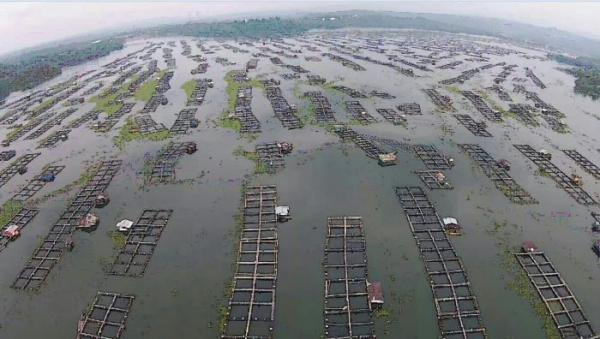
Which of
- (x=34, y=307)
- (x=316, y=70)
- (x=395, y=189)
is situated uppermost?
(x=316, y=70)

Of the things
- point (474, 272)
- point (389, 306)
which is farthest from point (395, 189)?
point (389, 306)

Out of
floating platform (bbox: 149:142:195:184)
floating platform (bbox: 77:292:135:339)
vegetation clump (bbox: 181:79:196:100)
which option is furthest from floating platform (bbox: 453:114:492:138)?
floating platform (bbox: 77:292:135:339)

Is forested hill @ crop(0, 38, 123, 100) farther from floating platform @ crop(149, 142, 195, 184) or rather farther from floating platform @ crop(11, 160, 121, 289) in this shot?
floating platform @ crop(11, 160, 121, 289)

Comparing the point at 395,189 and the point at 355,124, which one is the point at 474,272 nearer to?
the point at 395,189

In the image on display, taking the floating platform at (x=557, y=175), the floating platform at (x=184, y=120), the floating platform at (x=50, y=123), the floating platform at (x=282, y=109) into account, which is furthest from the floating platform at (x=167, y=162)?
the floating platform at (x=557, y=175)

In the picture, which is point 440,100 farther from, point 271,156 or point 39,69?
point 39,69

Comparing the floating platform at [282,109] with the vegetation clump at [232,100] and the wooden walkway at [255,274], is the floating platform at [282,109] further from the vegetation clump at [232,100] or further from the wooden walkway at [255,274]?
the wooden walkway at [255,274]
